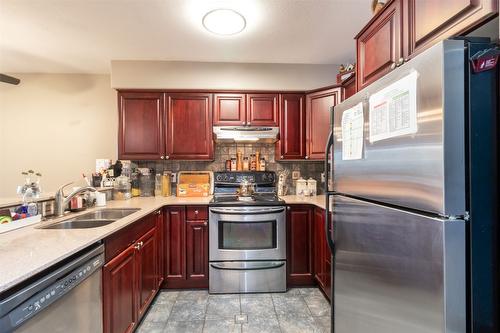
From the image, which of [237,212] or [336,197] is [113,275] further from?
[336,197]

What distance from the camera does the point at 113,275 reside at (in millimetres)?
1496

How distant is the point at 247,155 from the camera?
125 inches

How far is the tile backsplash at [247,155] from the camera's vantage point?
124 inches

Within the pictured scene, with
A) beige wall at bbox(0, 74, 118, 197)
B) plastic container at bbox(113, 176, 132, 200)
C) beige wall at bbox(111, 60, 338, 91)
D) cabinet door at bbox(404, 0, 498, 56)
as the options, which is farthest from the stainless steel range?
beige wall at bbox(0, 74, 118, 197)

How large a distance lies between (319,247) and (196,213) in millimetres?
1330

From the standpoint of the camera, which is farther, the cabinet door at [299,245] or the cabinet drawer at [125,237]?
the cabinet door at [299,245]

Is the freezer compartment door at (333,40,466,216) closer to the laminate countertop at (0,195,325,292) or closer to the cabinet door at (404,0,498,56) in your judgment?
the cabinet door at (404,0,498,56)

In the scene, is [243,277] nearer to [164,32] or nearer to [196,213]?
[196,213]

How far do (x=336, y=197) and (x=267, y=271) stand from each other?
1507mm

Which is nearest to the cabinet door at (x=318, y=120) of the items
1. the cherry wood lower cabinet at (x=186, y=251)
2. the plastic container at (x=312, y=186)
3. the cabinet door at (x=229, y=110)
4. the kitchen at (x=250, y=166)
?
the kitchen at (x=250, y=166)

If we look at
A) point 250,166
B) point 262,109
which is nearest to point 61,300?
point 250,166

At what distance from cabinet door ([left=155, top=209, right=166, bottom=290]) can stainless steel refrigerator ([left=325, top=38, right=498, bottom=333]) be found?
6.68ft

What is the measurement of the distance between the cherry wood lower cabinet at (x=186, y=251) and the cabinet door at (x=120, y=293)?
728mm

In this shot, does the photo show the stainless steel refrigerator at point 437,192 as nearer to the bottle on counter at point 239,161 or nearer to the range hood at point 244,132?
the range hood at point 244,132
